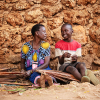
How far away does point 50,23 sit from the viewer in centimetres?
373

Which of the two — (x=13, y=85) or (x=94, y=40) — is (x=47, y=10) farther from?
(x=13, y=85)

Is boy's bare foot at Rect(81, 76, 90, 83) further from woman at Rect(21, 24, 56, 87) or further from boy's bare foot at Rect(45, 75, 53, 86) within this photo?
woman at Rect(21, 24, 56, 87)

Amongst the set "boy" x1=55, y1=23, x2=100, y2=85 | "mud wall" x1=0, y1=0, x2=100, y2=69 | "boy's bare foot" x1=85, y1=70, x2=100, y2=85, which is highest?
"mud wall" x1=0, y1=0, x2=100, y2=69

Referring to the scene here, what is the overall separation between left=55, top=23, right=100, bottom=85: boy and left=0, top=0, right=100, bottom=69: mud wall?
517 millimetres

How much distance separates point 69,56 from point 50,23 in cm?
122

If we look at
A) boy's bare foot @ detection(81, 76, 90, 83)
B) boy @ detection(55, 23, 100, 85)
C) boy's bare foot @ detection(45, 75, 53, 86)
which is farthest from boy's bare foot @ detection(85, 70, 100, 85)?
boy's bare foot @ detection(45, 75, 53, 86)

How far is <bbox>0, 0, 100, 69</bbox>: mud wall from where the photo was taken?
3469 mm

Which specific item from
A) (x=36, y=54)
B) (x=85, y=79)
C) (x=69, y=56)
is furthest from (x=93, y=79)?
(x=36, y=54)

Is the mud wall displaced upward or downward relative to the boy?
upward

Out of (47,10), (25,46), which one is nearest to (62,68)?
(25,46)

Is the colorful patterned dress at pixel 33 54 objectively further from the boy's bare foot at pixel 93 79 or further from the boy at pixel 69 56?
the boy's bare foot at pixel 93 79

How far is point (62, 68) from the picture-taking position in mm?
2934

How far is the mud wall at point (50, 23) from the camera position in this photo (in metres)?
3.47

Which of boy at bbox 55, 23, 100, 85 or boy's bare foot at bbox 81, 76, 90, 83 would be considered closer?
boy's bare foot at bbox 81, 76, 90, 83
